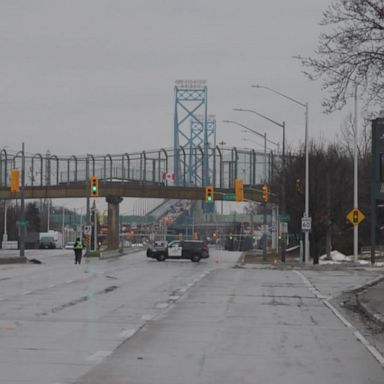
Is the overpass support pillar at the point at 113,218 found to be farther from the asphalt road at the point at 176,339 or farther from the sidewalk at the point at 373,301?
the asphalt road at the point at 176,339

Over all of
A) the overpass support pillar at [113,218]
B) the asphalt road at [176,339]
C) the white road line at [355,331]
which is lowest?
the white road line at [355,331]

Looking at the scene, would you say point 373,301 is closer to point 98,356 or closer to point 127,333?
point 127,333

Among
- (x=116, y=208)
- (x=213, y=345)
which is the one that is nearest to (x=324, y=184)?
(x=116, y=208)

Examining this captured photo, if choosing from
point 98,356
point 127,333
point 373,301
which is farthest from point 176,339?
point 373,301

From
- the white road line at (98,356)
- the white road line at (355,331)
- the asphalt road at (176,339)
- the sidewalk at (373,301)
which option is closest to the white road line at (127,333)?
the asphalt road at (176,339)

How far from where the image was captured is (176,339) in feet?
47.5

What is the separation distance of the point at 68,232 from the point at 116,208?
91.5m

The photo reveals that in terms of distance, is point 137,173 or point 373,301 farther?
point 137,173

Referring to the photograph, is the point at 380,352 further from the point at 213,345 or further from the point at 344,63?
the point at 344,63

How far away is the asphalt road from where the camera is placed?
10.8 metres

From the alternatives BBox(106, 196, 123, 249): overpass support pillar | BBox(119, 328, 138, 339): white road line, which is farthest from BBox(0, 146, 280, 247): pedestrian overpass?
BBox(119, 328, 138, 339): white road line

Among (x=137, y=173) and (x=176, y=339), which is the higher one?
(x=137, y=173)

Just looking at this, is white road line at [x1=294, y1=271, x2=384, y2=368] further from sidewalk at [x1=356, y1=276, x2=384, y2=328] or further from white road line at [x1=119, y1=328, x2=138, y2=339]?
white road line at [x1=119, y1=328, x2=138, y2=339]

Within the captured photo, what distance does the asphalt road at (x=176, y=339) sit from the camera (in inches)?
425
